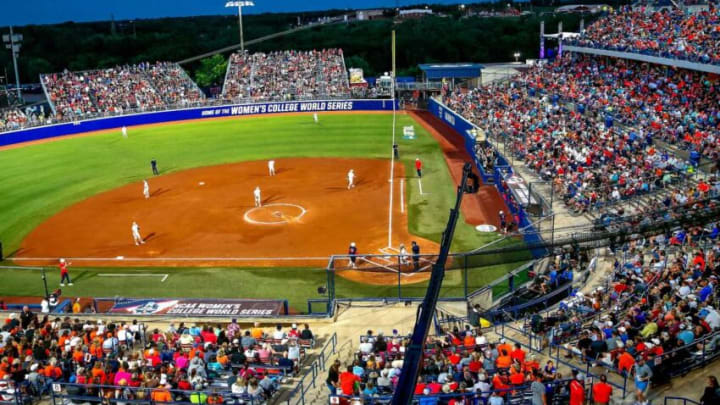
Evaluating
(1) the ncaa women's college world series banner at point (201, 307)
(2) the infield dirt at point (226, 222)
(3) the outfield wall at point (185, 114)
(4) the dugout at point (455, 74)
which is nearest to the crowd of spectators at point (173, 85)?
(3) the outfield wall at point (185, 114)

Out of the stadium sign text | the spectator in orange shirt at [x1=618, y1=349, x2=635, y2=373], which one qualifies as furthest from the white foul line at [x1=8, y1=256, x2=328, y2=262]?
the stadium sign text

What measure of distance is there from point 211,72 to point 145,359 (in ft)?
292

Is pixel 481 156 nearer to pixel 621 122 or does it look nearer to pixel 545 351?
pixel 621 122

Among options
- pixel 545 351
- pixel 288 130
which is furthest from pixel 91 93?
pixel 545 351

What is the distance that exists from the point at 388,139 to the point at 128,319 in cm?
3669

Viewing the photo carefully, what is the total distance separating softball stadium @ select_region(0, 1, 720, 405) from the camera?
14.5m

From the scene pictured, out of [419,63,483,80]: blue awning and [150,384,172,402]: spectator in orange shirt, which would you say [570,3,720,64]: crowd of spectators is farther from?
[150,384,172,402]: spectator in orange shirt

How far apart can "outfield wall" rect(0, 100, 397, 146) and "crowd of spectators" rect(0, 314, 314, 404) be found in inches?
1687

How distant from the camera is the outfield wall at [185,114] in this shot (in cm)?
5678

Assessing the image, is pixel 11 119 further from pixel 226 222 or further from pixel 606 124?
pixel 606 124

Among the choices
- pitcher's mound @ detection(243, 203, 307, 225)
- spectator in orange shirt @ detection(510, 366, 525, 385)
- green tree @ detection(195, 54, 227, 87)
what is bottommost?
pitcher's mound @ detection(243, 203, 307, 225)

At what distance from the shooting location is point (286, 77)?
75.6 metres

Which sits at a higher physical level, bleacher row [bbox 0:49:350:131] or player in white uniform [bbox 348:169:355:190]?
bleacher row [bbox 0:49:350:131]

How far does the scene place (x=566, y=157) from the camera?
33.5m
